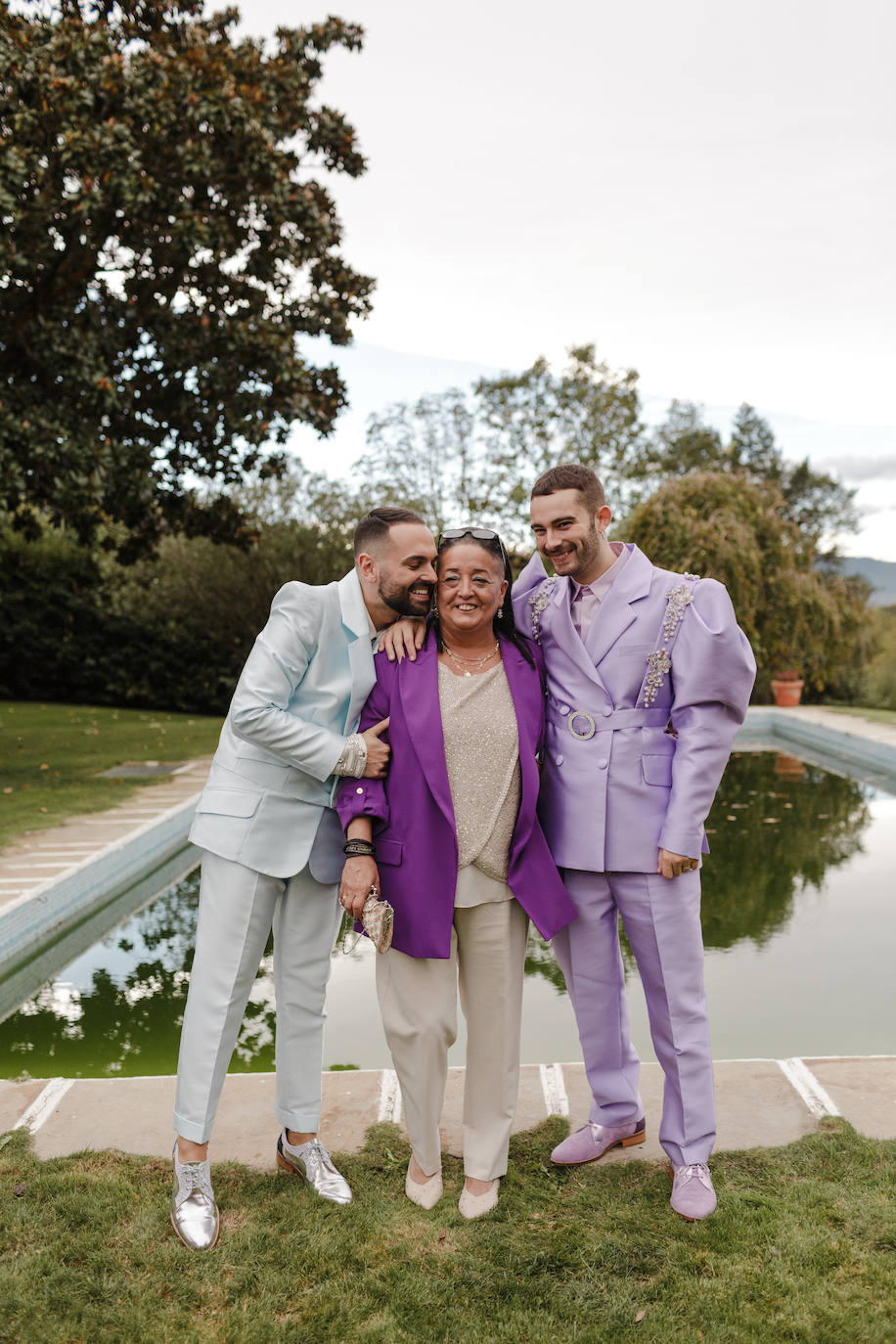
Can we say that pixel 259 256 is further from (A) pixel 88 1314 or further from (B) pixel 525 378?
(B) pixel 525 378

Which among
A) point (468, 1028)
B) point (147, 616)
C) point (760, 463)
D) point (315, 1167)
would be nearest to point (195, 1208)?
point (315, 1167)

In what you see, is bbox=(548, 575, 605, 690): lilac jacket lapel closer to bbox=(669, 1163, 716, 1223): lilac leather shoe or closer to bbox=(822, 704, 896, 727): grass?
bbox=(669, 1163, 716, 1223): lilac leather shoe

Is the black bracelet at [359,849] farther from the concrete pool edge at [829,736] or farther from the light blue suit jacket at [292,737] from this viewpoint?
the concrete pool edge at [829,736]

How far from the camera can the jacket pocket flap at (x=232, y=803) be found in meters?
2.33

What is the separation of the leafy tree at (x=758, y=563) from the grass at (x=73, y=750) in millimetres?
7151

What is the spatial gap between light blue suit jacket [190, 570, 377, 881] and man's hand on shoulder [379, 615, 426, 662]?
5cm

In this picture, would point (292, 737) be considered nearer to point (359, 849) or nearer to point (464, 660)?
point (359, 849)

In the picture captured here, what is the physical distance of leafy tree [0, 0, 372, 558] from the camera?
7.00m

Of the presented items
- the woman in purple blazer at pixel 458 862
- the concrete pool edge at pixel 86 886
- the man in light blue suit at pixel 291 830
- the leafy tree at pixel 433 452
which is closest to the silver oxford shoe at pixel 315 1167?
the man in light blue suit at pixel 291 830

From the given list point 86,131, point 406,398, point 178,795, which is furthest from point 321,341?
point 406,398

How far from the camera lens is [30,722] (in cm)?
1298

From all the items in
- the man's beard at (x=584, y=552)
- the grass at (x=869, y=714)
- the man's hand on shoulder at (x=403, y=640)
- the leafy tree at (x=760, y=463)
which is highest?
the leafy tree at (x=760, y=463)

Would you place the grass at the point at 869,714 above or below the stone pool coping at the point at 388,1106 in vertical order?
above

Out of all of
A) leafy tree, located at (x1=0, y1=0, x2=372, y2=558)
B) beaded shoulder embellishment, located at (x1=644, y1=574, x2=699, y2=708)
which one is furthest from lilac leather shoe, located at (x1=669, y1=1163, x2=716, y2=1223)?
leafy tree, located at (x1=0, y1=0, x2=372, y2=558)
